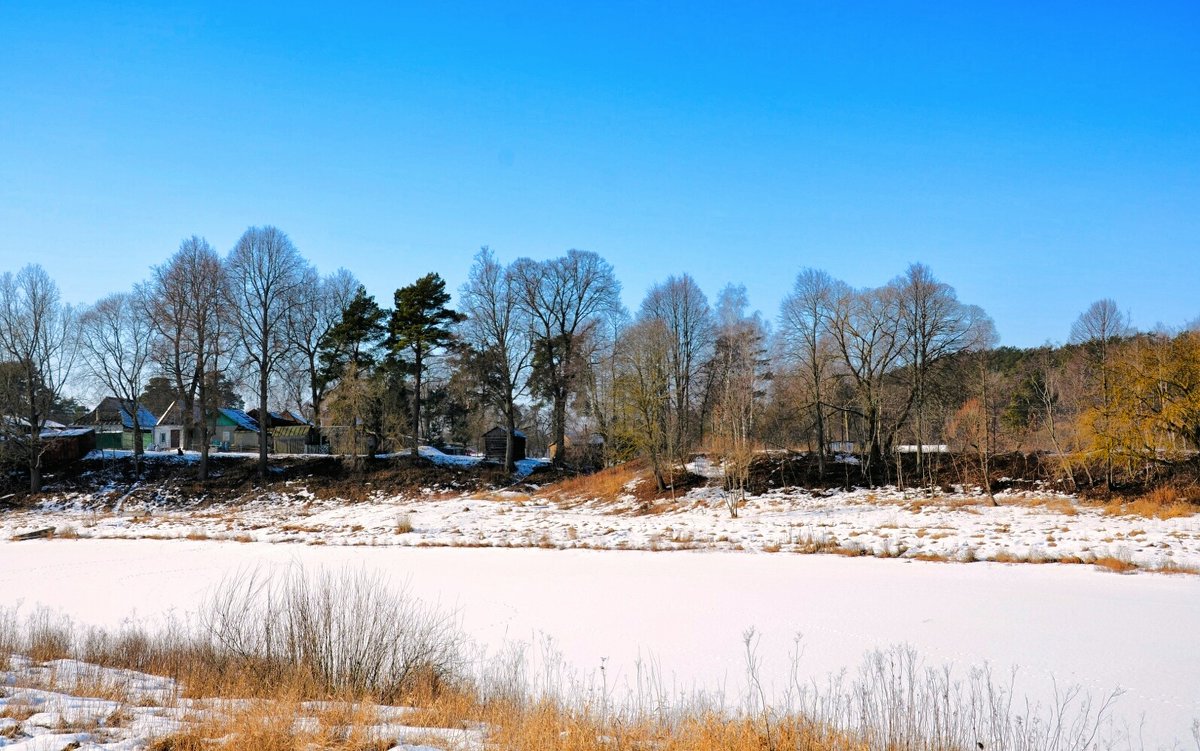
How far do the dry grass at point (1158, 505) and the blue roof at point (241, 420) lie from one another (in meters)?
50.4

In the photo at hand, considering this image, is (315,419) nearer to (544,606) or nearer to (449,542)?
(449,542)

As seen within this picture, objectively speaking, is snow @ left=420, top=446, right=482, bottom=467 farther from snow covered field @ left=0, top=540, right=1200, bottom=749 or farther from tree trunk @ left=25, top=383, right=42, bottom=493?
snow covered field @ left=0, top=540, right=1200, bottom=749

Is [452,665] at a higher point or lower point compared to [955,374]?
lower

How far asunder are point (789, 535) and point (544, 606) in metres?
10.6

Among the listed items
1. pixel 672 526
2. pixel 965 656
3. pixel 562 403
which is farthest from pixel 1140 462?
pixel 562 403

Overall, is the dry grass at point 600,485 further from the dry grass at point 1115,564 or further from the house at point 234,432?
the house at point 234,432

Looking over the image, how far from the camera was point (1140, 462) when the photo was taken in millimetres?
26297

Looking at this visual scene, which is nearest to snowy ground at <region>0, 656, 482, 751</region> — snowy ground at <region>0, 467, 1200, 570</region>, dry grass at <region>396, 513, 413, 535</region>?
snowy ground at <region>0, 467, 1200, 570</region>

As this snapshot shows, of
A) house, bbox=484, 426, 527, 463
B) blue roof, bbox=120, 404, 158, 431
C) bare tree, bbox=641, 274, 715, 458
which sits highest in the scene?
bare tree, bbox=641, 274, 715, 458

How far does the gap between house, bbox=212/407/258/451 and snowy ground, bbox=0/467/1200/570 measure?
16.9 m

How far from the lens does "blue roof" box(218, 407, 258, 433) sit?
5400cm

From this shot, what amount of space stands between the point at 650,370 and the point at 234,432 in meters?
37.3

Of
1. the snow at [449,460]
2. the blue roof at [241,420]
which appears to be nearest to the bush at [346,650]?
the snow at [449,460]

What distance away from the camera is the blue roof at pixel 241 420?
2126 inches
